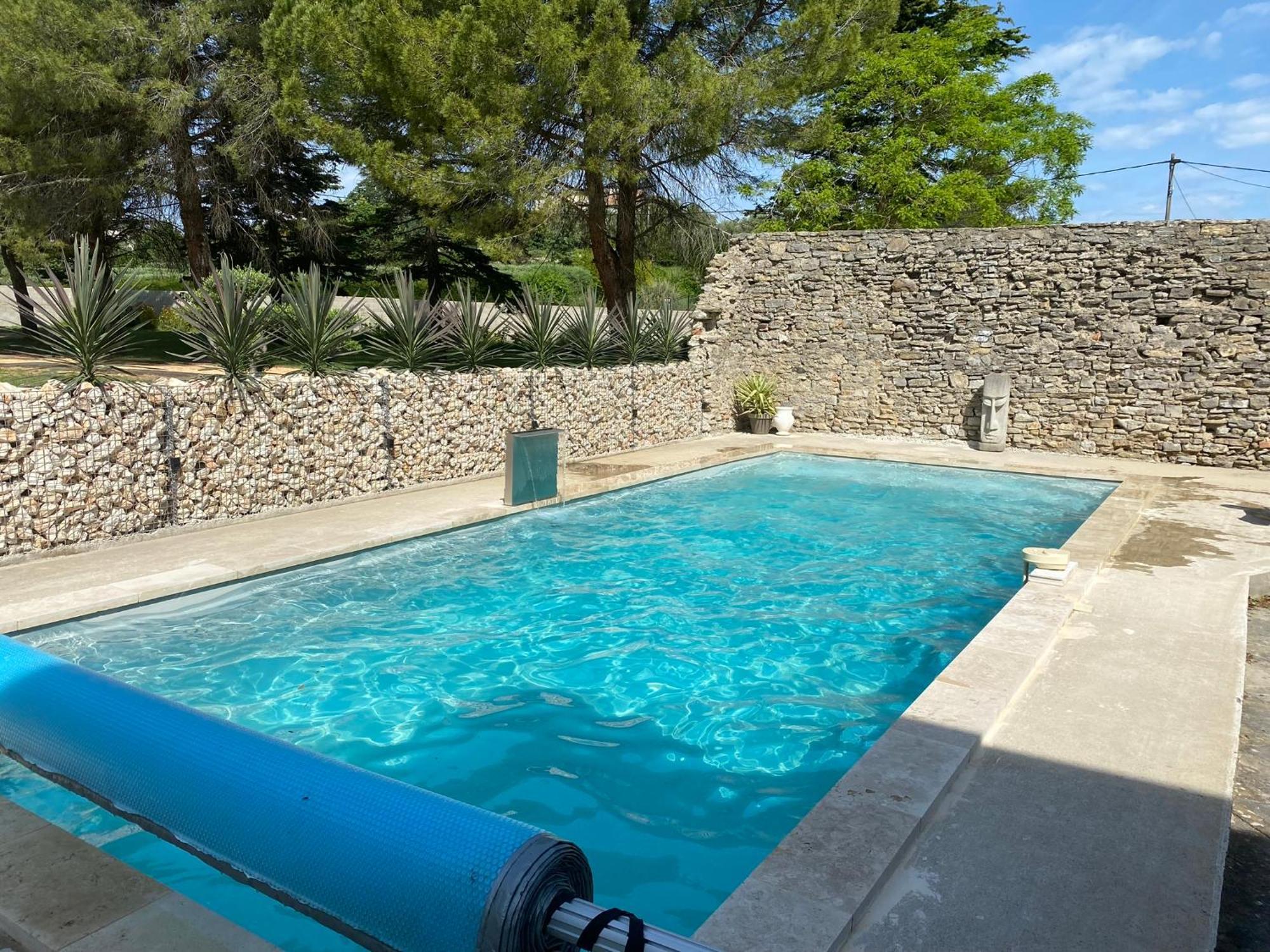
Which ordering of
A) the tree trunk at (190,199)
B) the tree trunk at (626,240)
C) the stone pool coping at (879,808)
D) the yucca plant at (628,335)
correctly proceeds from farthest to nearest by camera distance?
the tree trunk at (190,199) < the tree trunk at (626,240) < the yucca plant at (628,335) < the stone pool coping at (879,808)

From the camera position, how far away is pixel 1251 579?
6273 mm

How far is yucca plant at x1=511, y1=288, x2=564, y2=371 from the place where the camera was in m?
11.4

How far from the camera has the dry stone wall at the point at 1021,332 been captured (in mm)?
12680

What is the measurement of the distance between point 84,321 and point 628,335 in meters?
7.72

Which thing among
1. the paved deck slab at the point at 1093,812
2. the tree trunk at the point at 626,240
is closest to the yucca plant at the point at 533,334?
the tree trunk at the point at 626,240

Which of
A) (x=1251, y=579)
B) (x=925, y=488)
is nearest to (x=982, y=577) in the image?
(x=1251, y=579)

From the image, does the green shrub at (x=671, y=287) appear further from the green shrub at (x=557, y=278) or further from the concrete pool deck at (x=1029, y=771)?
the concrete pool deck at (x=1029, y=771)

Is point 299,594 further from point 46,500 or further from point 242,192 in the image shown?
point 242,192

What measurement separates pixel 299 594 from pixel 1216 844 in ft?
17.8

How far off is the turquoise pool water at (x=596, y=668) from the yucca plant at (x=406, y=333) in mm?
2625

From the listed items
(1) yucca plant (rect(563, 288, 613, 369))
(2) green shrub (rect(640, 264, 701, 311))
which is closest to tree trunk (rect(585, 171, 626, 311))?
(2) green shrub (rect(640, 264, 701, 311))

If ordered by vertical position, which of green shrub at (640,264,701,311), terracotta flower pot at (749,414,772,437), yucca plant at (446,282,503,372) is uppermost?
green shrub at (640,264,701,311)

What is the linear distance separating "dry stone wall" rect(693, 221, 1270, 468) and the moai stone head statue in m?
0.35

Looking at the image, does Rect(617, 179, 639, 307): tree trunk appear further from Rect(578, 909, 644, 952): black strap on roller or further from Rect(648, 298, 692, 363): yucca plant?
Rect(578, 909, 644, 952): black strap on roller
